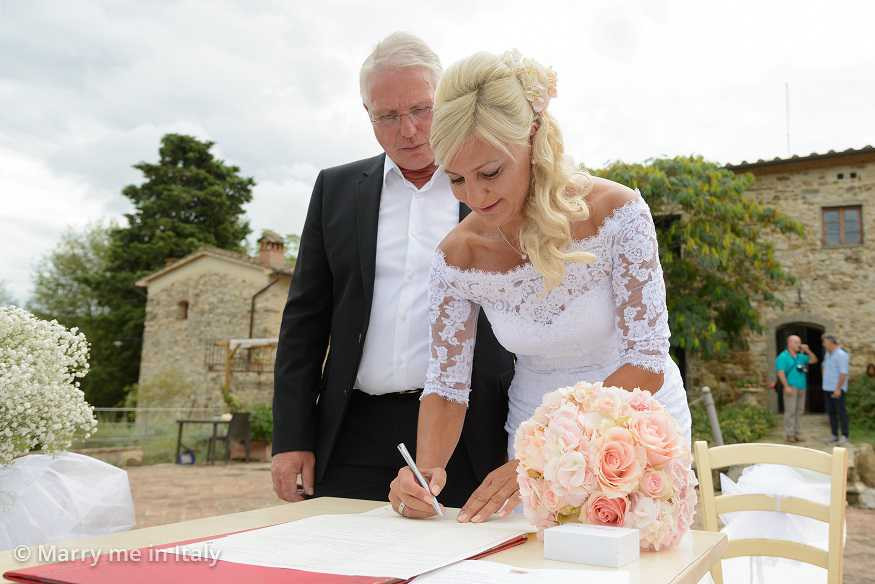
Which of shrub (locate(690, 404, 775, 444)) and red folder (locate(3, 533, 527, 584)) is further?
shrub (locate(690, 404, 775, 444))

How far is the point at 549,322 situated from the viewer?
74.6 inches

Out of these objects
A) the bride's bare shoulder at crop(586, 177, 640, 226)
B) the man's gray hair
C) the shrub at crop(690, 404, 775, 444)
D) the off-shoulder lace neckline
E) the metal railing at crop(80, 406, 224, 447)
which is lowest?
the metal railing at crop(80, 406, 224, 447)

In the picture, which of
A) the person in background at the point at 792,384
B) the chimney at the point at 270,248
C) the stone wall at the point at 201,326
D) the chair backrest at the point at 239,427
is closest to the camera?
the person in background at the point at 792,384

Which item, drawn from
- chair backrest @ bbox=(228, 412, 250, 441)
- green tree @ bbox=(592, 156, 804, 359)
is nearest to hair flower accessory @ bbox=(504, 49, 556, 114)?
green tree @ bbox=(592, 156, 804, 359)

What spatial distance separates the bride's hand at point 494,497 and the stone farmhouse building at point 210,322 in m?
18.3

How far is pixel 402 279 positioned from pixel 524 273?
55 cm

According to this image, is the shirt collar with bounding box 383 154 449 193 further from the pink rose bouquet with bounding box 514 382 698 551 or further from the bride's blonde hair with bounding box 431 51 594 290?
the pink rose bouquet with bounding box 514 382 698 551

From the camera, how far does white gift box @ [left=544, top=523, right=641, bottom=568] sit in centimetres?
103

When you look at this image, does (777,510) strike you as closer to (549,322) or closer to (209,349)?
(549,322)

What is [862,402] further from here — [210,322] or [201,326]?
[201,326]

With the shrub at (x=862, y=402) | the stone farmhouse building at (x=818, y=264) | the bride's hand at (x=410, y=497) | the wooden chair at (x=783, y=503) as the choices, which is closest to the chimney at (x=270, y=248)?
the stone farmhouse building at (x=818, y=264)

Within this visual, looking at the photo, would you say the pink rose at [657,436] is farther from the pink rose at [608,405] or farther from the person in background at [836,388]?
the person in background at [836,388]

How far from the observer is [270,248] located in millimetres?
20891

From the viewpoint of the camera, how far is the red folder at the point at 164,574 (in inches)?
35.2
